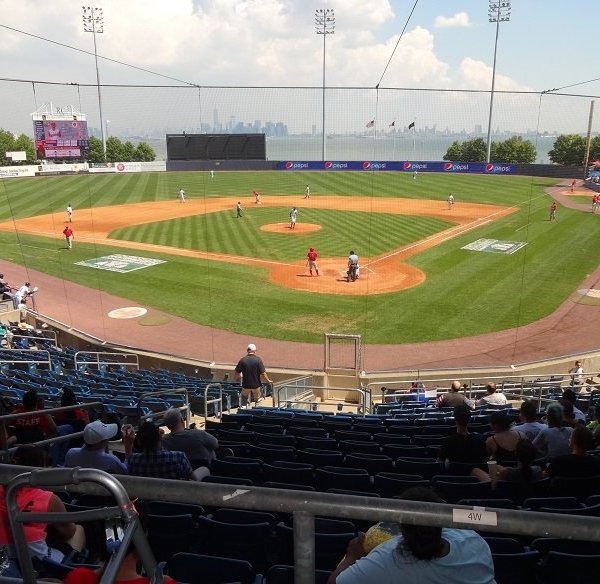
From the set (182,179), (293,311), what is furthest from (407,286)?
(182,179)

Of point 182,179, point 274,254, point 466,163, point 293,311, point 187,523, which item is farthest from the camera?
point 466,163

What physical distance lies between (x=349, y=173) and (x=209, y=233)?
31.0 m

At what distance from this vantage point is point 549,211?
120 feet

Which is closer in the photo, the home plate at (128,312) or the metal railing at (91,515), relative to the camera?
the metal railing at (91,515)

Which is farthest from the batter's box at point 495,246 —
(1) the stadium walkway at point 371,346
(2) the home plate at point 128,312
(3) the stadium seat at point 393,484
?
(3) the stadium seat at point 393,484

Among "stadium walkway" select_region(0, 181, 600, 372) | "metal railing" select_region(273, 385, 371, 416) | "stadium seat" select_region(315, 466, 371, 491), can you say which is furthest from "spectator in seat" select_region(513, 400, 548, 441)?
"stadium walkway" select_region(0, 181, 600, 372)

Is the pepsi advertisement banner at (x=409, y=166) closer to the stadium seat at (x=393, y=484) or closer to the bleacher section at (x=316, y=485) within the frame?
the bleacher section at (x=316, y=485)

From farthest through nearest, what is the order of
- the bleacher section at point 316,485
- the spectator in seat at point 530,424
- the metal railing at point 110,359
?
1. the metal railing at point 110,359
2. the spectator in seat at point 530,424
3. the bleacher section at point 316,485

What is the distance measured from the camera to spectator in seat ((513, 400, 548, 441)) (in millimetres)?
6512

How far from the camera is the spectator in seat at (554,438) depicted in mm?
5940

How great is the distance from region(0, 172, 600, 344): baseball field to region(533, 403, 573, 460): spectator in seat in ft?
36.2

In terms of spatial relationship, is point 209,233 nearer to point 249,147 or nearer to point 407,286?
point 407,286

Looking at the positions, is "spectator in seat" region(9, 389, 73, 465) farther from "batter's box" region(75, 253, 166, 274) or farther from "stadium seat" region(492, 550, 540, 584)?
"batter's box" region(75, 253, 166, 274)

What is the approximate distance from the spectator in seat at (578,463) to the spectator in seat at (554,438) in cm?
109
